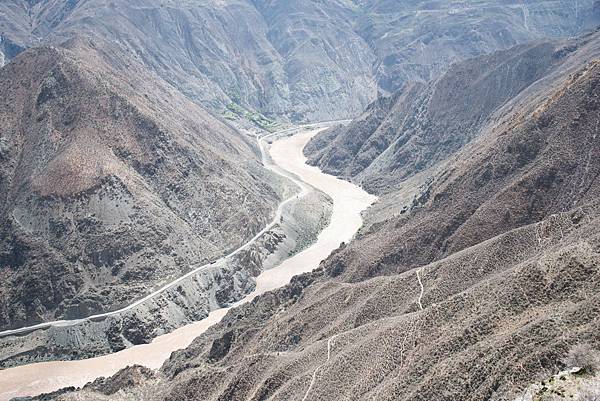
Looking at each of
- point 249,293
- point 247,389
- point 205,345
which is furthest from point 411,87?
point 247,389

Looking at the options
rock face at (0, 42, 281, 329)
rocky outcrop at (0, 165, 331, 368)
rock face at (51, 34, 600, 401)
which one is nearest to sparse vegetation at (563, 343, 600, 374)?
rock face at (51, 34, 600, 401)

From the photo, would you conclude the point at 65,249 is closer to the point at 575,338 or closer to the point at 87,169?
the point at 87,169

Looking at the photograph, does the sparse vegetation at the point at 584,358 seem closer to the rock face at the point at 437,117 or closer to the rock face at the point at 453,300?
the rock face at the point at 453,300

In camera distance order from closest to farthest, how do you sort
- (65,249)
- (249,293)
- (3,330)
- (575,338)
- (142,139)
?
(575,338)
(3,330)
(65,249)
(249,293)
(142,139)

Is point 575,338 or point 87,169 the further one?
point 87,169

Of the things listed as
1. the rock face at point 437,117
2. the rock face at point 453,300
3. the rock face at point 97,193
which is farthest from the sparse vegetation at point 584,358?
the rock face at point 437,117

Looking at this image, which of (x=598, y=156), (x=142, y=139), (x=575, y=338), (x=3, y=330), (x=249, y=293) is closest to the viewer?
(x=575, y=338)

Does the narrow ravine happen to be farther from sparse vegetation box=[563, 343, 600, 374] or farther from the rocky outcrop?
sparse vegetation box=[563, 343, 600, 374]
